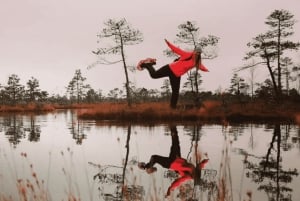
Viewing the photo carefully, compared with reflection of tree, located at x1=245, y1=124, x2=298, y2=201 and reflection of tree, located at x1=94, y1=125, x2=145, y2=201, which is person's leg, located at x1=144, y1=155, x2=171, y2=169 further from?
reflection of tree, located at x1=245, y1=124, x2=298, y2=201

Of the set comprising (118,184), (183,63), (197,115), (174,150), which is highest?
(183,63)

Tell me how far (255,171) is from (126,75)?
2448cm

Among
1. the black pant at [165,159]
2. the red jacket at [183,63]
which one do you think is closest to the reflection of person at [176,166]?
the black pant at [165,159]

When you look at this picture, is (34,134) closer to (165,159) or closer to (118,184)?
(165,159)

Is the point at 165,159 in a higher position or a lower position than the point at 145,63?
lower

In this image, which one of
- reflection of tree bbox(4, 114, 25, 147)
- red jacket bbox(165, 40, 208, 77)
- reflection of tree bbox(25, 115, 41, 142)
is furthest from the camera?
red jacket bbox(165, 40, 208, 77)

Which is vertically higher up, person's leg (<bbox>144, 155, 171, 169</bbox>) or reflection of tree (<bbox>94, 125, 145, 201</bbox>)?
person's leg (<bbox>144, 155, 171, 169</bbox>)

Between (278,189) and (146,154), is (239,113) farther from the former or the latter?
(278,189)

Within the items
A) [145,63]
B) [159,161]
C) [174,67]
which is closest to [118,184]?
[159,161]

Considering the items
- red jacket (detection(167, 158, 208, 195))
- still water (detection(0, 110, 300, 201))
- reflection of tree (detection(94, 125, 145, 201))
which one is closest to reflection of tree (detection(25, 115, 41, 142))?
still water (detection(0, 110, 300, 201))

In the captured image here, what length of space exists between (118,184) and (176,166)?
4.24 ft

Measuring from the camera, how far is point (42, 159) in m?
7.65

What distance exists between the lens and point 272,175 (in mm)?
5738

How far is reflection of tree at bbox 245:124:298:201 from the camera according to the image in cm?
465
